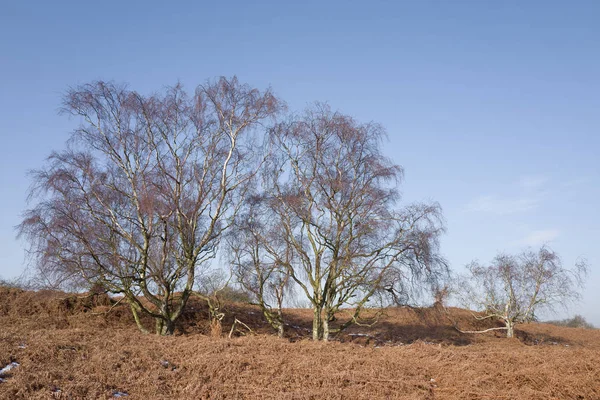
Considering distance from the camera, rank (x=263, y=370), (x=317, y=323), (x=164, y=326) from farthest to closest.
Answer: (x=317, y=323)
(x=164, y=326)
(x=263, y=370)

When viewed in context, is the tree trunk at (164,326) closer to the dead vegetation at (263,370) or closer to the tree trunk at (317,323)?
the dead vegetation at (263,370)

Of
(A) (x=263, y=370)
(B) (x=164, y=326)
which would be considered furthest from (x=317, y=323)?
(A) (x=263, y=370)

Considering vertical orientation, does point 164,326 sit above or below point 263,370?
above

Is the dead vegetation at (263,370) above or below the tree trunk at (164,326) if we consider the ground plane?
below

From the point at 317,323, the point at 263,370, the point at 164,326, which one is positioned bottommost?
the point at 263,370

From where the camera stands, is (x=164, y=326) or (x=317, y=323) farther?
(x=317, y=323)

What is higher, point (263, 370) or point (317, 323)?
point (317, 323)

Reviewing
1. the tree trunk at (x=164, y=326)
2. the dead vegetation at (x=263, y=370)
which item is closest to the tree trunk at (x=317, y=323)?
the dead vegetation at (x=263, y=370)

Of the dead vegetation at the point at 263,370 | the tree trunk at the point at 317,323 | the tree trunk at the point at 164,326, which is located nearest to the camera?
the dead vegetation at the point at 263,370

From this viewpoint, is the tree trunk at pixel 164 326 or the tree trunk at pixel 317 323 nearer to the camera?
the tree trunk at pixel 164 326

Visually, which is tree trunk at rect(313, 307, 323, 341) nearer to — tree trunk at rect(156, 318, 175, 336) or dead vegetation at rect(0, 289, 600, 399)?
dead vegetation at rect(0, 289, 600, 399)

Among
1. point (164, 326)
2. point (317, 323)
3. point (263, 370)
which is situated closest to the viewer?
point (263, 370)

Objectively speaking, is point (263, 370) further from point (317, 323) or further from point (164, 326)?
point (317, 323)

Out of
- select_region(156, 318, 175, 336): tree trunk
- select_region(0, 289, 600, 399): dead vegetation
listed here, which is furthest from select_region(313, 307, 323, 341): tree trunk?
select_region(156, 318, 175, 336): tree trunk
